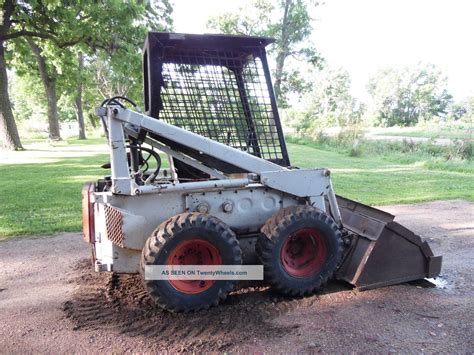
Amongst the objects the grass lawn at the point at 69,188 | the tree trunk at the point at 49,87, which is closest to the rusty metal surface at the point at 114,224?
the grass lawn at the point at 69,188

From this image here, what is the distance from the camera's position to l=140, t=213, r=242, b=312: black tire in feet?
10.2

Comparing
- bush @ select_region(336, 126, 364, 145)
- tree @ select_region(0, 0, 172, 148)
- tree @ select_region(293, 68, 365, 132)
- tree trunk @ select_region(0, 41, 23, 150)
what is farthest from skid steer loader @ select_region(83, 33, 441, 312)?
tree @ select_region(293, 68, 365, 132)

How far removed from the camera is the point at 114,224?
3.25 metres

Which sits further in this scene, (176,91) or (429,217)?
(429,217)

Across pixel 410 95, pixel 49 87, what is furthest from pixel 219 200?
pixel 410 95

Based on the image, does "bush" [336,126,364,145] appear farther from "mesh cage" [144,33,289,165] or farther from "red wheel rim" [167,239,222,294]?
"red wheel rim" [167,239,222,294]

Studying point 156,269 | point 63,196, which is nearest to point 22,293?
point 156,269

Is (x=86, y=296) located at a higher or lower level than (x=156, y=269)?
lower

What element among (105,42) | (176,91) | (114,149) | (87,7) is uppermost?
(87,7)

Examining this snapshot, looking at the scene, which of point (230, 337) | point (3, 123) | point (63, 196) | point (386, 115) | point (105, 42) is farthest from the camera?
point (386, 115)

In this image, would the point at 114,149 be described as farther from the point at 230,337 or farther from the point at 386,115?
the point at 386,115

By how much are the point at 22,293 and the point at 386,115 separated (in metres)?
83.7

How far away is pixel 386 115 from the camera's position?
80500 millimetres

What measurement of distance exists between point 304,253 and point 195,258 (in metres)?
1.01
